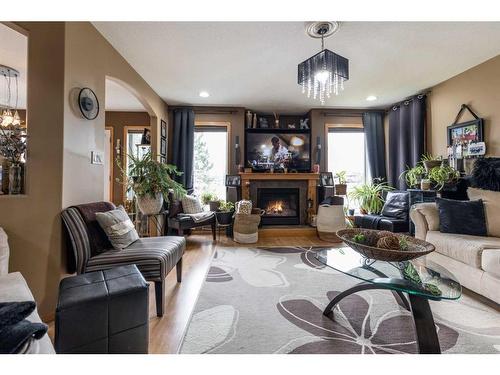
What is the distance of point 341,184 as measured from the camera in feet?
14.9

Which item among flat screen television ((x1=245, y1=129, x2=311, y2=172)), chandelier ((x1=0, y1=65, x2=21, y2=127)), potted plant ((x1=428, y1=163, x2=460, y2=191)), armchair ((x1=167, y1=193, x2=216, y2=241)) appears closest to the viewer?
potted plant ((x1=428, y1=163, x2=460, y2=191))

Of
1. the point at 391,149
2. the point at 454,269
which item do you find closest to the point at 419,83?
the point at 391,149

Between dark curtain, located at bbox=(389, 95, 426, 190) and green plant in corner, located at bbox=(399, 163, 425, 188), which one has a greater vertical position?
dark curtain, located at bbox=(389, 95, 426, 190)

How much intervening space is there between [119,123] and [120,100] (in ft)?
2.48

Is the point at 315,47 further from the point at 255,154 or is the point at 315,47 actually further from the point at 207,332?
the point at 207,332

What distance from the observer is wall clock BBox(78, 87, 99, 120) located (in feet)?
6.72

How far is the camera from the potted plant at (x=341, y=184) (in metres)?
4.50

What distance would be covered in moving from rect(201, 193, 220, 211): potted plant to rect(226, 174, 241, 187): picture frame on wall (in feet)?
1.22

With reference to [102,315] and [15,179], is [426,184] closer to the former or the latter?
[102,315]

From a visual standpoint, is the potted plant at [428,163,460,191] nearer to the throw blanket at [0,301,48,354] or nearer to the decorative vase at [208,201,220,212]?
the decorative vase at [208,201,220,212]

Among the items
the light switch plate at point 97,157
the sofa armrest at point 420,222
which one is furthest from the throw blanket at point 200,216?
the sofa armrest at point 420,222

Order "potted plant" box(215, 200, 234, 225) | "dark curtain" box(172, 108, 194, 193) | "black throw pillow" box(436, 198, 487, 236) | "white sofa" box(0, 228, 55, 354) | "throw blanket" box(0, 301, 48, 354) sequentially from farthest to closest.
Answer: "dark curtain" box(172, 108, 194, 193) → "potted plant" box(215, 200, 234, 225) → "black throw pillow" box(436, 198, 487, 236) → "white sofa" box(0, 228, 55, 354) → "throw blanket" box(0, 301, 48, 354)

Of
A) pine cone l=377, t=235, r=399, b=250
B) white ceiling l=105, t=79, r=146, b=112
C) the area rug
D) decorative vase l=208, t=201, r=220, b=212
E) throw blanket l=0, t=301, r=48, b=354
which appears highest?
white ceiling l=105, t=79, r=146, b=112

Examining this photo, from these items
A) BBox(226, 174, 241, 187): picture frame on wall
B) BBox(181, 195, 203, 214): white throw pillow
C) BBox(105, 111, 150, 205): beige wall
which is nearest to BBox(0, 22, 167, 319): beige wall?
BBox(181, 195, 203, 214): white throw pillow
